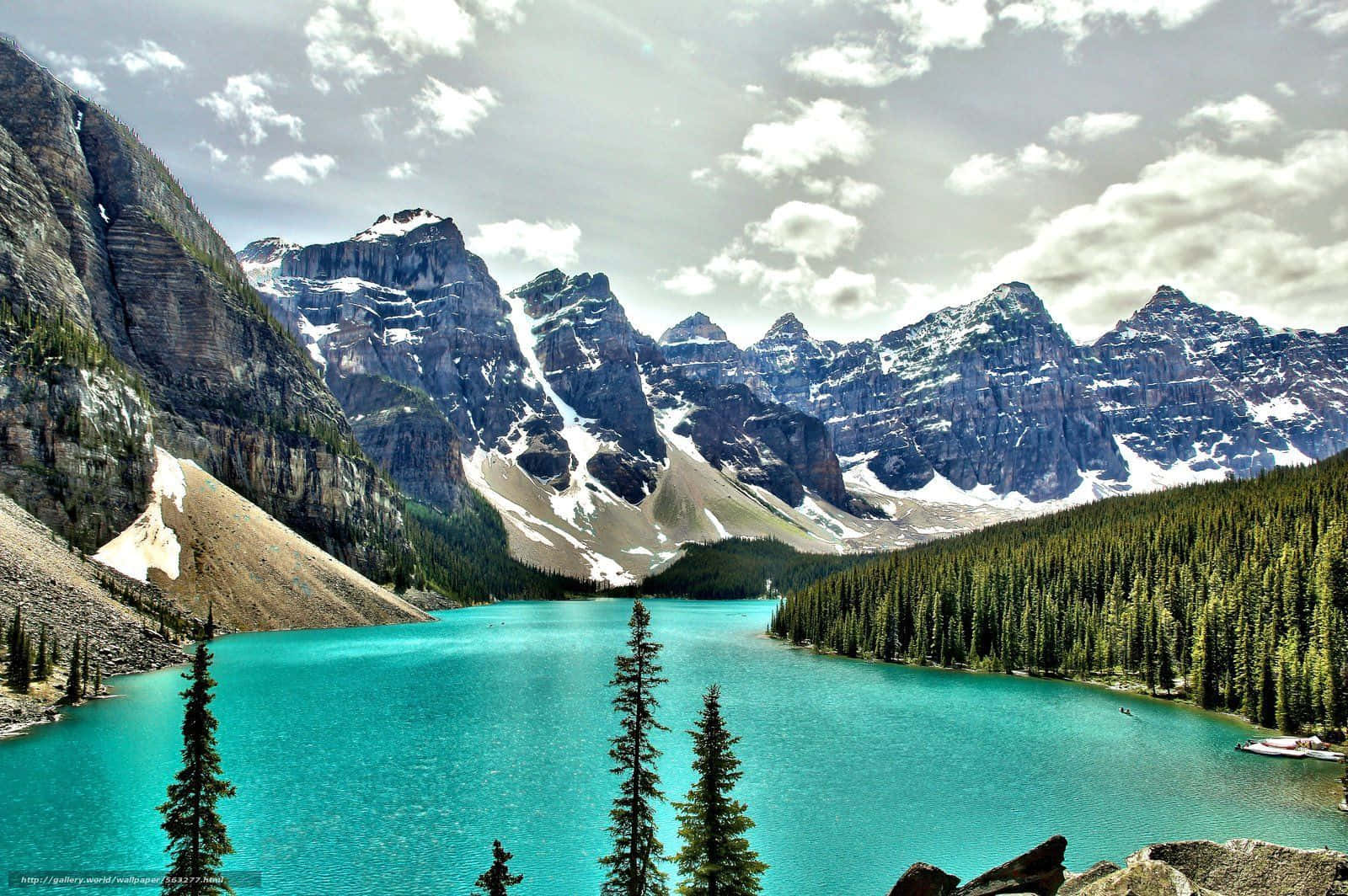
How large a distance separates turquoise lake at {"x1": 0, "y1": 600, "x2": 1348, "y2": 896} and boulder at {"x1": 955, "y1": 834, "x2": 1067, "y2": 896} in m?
11.4

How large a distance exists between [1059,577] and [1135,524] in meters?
15.7

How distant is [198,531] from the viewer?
106688mm

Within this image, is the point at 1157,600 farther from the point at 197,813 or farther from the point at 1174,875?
the point at 197,813

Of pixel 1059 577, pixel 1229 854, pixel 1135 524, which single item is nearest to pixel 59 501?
pixel 1229 854

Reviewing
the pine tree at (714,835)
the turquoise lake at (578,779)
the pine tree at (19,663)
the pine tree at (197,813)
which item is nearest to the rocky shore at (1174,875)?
the pine tree at (714,835)

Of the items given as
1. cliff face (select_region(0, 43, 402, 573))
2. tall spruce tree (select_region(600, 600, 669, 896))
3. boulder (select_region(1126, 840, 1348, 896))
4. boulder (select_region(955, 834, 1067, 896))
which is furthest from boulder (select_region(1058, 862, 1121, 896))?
cliff face (select_region(0, 43, 402, 573))

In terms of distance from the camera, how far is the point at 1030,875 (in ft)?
57.7

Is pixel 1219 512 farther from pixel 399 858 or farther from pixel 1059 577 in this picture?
pixel 399 858

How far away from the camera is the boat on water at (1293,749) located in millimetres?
48500

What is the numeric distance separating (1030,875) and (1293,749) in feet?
151

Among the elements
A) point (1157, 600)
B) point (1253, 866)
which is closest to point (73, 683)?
point (1253, 866)

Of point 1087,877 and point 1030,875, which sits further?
point 1030,875

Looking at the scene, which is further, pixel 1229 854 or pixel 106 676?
pixel 106 676

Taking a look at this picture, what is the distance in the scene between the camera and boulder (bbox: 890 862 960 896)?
61.5ft
